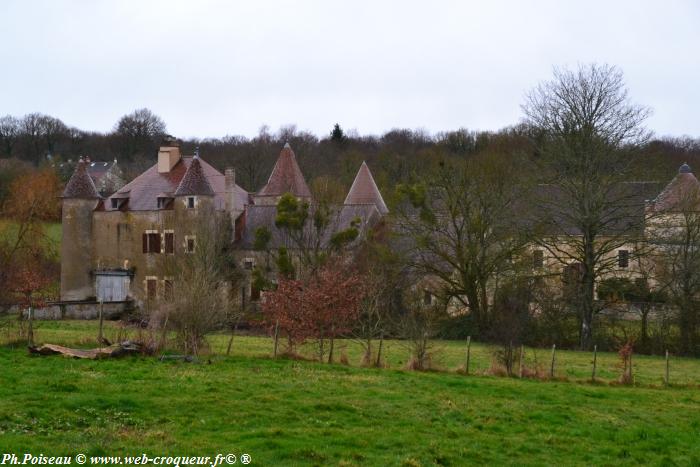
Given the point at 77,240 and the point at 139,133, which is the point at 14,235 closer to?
the point at 77,240

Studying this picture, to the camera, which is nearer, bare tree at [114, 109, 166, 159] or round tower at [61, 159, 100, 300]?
round tower at [61, 159, 100, 300]

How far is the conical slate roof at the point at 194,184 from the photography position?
4147cm

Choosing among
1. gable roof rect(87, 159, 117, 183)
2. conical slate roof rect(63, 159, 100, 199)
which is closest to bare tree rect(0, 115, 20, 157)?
gable roof rect(87, 159, 117, 183)

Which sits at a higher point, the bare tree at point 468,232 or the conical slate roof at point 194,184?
the conical slate roof at point 194,184

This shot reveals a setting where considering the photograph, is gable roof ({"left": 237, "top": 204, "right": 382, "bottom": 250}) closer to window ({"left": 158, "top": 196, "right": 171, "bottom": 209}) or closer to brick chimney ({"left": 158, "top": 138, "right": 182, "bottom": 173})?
window ({"left": 158, "top": 196, "right": 171, "bottom": 209})

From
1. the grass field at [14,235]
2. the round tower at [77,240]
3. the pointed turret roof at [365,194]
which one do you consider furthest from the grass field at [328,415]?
the grass field at [14,235]

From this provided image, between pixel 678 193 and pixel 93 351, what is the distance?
25.8 metres

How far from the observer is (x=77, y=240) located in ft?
144

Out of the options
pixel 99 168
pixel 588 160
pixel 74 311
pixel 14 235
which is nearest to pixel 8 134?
pixel 99 168

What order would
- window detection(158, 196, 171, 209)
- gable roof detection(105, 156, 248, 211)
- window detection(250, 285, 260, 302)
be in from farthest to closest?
gable roof detection(105, 156, 248, 211) → window detection(158, 196, 171, 209) → window detection(250, 285, 260, 302)

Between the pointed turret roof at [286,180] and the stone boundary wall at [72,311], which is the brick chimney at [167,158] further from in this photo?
the stone boundary wall at [72,311]

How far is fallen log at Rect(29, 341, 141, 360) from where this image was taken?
17.7 meters

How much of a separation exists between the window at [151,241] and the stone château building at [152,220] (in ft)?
0.16

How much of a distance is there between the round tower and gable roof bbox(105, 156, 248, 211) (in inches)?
49.7
